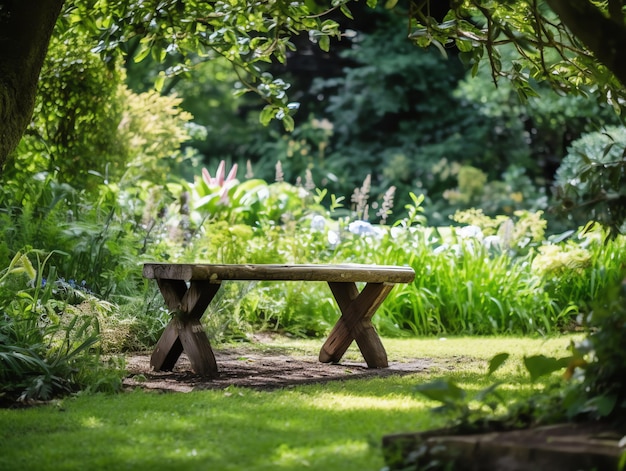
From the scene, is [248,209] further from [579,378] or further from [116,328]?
[579,378]

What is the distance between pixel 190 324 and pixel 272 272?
548mm

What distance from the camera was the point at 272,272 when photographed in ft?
14.5

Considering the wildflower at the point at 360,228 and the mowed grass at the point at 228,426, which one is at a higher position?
the wildflower at the point at 360,228

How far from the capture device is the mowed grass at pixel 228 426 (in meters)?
2.62

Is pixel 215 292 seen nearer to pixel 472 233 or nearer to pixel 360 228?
pixel 360 228

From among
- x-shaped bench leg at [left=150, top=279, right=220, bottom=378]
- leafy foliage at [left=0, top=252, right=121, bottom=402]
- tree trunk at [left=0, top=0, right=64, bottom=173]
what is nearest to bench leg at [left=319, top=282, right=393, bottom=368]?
x-shaped bench leg at [left=150, top=279, right=220, bottom=378]

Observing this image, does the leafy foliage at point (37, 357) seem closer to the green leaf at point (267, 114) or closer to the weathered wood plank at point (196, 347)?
the weathered wood plank at point (196, 347)

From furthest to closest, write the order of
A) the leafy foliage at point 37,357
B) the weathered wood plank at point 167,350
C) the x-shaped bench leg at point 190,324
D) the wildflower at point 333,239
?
the wildflower at point 333,239 < the weathered wood plank at point 167,350 < the x-shaped bench leg at point 190,324 < the leafy foliage at point 37,357

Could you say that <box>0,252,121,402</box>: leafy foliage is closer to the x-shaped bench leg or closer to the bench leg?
the x-shaped bench leg

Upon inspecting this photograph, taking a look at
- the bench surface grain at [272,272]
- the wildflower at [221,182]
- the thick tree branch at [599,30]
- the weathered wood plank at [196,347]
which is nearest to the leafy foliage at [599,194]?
the thick tree branch at [599,30]

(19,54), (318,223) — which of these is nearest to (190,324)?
(19,54)

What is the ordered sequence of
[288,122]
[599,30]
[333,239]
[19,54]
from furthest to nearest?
[333,239], [288,122], [19,54], [599,30]

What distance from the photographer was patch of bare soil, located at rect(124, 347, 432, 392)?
4.27 m

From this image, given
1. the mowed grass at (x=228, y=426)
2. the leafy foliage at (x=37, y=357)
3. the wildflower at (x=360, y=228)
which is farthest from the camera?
the wildflower at (x=360, y=228)
